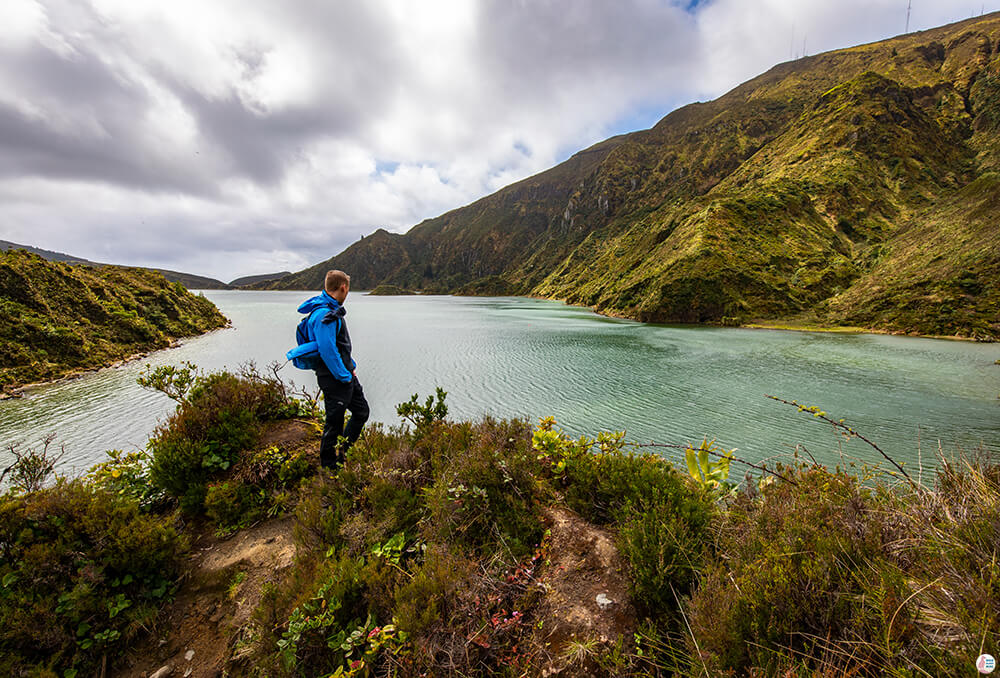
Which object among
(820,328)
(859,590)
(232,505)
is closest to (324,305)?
(232,505)

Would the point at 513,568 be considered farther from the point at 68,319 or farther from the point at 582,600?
the point at 68,319

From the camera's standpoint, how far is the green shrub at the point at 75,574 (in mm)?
2311

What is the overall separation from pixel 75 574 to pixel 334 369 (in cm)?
244

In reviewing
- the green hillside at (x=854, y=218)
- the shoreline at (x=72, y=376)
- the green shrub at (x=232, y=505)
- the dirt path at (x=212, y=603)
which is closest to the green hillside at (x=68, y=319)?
the shoreline at (x=72, y=376)

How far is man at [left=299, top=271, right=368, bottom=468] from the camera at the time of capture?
4.18 meters

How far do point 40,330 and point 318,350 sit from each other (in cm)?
1914

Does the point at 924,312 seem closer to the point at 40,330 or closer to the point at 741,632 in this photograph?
the point at 741,632

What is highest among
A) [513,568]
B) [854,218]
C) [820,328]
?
[854,218]

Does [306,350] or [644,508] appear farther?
[306,350]

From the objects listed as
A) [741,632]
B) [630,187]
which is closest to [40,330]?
[741,632]

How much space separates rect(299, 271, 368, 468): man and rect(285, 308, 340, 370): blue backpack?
0.09ft

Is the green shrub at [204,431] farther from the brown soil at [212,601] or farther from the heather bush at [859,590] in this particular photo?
the heather bush at [859,590]

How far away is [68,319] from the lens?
651 inches

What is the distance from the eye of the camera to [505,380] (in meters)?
14.0
